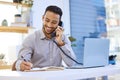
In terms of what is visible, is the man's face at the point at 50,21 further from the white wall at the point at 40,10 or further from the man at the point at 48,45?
the white wall at the point at 40,10

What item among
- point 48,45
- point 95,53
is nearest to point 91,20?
point 48,45

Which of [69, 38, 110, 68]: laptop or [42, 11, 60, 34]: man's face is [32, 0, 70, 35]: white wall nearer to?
[42, 11, 60, 34]: man's face

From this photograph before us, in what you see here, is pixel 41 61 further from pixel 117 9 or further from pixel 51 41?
pixel 117 9

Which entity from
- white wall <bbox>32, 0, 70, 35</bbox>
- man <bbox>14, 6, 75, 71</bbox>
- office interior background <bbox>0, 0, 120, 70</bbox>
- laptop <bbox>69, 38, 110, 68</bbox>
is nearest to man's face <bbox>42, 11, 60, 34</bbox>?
man <bbox>14, 6, 75, 71</bbox>

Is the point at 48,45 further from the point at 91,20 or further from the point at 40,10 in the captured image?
the point at 91,20

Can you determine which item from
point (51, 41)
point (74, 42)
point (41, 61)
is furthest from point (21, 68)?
point (74, 42)

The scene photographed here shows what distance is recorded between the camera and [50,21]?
1874 mm

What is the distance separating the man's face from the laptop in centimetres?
49

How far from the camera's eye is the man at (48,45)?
6.12 feet

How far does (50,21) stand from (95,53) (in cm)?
54

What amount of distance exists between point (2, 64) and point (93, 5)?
2.23 meters

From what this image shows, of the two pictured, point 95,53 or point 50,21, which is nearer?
point 95,53

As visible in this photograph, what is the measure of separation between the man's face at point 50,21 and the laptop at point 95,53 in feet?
1.62

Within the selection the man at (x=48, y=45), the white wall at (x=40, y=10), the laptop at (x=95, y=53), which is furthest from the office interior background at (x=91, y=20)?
the laptop at (x=95, y=53)
